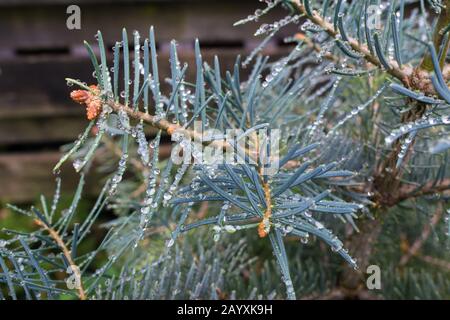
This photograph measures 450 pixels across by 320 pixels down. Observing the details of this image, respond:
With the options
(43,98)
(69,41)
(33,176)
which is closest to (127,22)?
(69,41)

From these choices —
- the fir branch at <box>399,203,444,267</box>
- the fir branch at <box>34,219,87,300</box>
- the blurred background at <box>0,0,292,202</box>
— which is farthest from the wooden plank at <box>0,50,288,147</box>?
the fir branch at <box>34,219,87,300</box>

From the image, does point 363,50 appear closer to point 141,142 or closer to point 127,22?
point 141,142

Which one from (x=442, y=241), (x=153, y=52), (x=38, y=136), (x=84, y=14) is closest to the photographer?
(x=153, y=52)

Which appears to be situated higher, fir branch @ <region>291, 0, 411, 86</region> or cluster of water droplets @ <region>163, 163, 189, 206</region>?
fir branch @ <region>291, 0, 411, 86</region>

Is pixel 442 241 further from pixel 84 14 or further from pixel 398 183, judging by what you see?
pixel 84 14

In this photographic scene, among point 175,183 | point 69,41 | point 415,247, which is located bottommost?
point 415,247

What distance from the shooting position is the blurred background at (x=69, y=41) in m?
0.93

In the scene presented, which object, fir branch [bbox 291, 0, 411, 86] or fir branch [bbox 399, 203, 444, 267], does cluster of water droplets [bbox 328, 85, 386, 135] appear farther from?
fir branch [bbox 399, 203, 444, 267]

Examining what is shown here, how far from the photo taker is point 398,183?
0.34 m

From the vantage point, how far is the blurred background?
934mm

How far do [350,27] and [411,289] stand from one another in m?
0.25

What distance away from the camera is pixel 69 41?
97 centimetres

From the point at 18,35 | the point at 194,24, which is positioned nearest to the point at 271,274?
the point at 194,24

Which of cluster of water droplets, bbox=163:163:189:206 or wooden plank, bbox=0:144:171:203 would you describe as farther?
wooden plank, bbox=0:144:171:203
